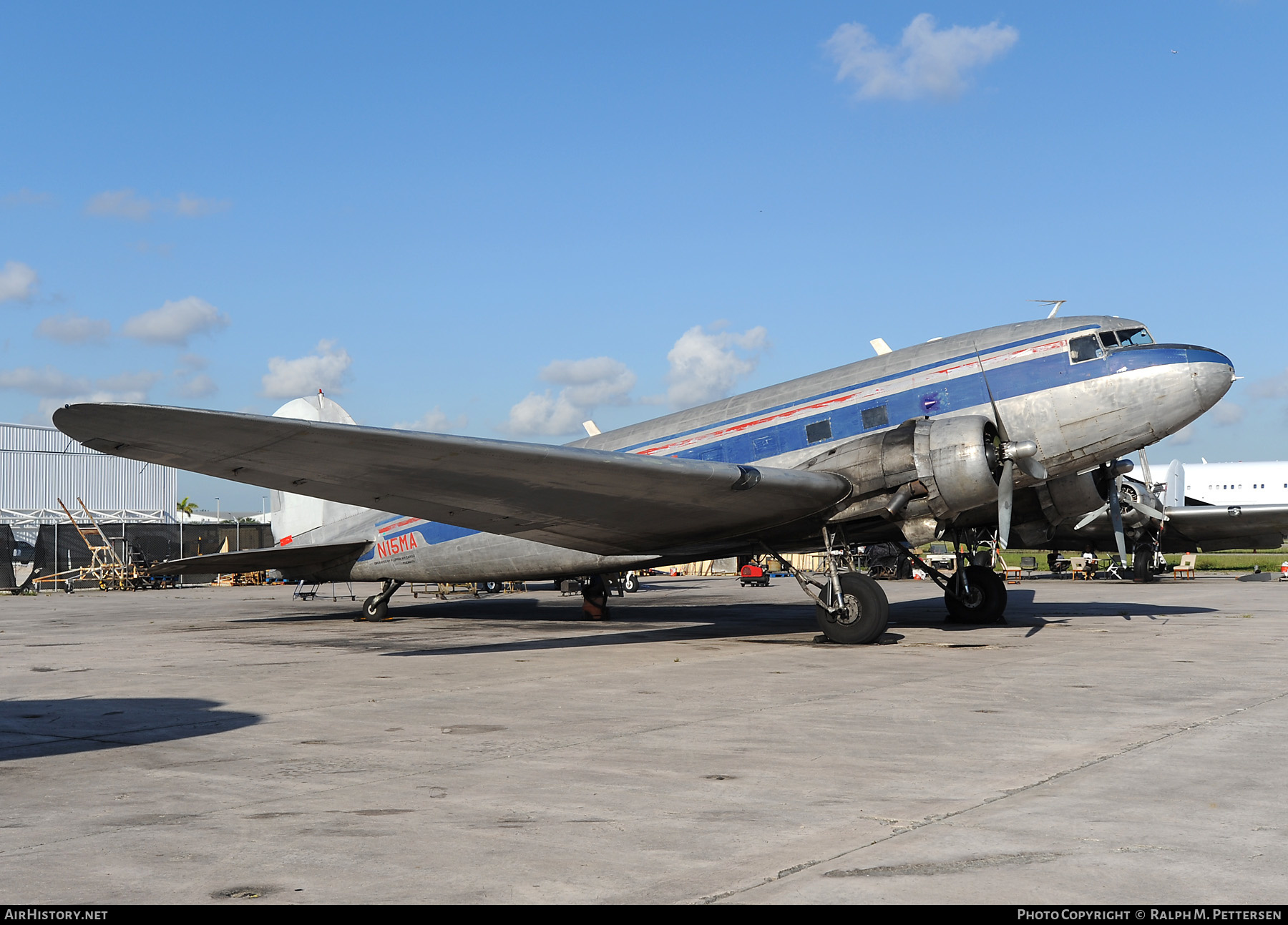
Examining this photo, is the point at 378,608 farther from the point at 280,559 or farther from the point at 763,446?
the point at 763,446

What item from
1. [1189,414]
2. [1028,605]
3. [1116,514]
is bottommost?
[1028,605]

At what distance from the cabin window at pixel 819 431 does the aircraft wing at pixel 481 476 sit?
1.45 metres

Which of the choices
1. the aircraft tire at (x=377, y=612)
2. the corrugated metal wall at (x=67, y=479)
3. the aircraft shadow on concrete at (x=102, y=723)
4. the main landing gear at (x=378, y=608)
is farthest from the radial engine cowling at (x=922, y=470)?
the corrugated metal wall at (x=67, y=479)

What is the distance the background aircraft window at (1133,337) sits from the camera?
601 inches

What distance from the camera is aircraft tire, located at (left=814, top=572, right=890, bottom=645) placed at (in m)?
14.7

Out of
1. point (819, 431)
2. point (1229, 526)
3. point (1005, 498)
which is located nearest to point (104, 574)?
point (819, 431)

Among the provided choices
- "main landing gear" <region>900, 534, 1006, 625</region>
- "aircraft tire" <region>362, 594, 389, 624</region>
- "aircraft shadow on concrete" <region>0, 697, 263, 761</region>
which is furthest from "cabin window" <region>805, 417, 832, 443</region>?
"aircraft tire" <region>362, 594, 389, 624</region>

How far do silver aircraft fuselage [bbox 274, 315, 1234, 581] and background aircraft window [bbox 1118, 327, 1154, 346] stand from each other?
93 mm

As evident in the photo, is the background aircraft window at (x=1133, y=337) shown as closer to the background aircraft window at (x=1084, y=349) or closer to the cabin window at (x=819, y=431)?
the background aircraft window at (x=1084, y=349)

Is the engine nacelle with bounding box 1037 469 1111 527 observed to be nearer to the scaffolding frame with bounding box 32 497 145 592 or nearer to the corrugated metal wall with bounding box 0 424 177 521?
the scaffolding frame with bounding box 32 497 145 592

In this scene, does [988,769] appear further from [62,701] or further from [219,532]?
[219,532]

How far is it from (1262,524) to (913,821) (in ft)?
120

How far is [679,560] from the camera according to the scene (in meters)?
18.4

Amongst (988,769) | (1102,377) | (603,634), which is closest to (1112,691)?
(988,769)
